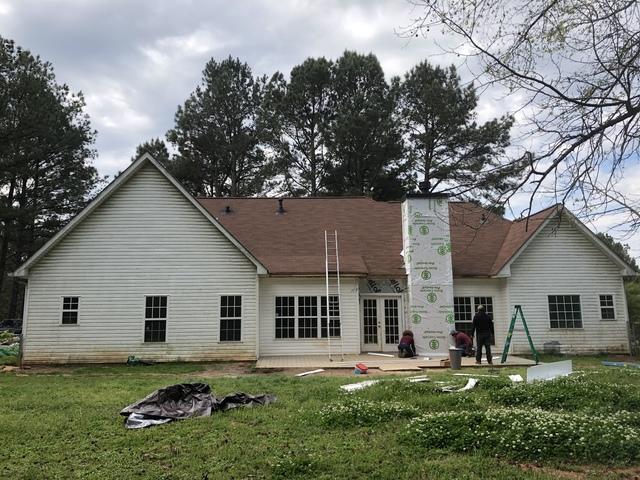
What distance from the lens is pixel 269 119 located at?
39.6 m

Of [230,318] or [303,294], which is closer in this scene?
[230,318]

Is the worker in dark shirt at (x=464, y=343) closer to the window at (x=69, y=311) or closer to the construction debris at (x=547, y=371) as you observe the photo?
the construction debris at (x=547, y=371)

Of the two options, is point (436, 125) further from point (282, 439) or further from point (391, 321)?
point (282, 439)

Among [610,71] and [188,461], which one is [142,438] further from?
[610,71]

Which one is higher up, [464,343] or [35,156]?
[35,156]

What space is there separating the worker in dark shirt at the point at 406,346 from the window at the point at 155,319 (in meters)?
7.95

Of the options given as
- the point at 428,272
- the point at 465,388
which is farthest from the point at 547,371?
the point at 428,272

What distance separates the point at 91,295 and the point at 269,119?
2522cm

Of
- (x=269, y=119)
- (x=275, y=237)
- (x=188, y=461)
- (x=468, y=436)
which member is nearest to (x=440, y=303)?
(x=275, y=237)

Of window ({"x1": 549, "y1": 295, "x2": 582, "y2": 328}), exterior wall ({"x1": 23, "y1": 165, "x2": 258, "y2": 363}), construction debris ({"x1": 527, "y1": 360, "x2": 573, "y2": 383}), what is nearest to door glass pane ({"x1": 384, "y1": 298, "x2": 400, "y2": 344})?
exterior wall ({"x1": 23, "y1": 165, "x2": 258, "y2": 363})

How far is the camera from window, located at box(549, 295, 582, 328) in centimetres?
1944

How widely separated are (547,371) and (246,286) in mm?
9824

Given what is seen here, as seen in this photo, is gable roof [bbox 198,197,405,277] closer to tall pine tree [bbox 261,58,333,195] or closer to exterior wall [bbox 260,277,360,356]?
exterior wall [bbox 260,277,360,356]

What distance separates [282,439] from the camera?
22.0 feet
